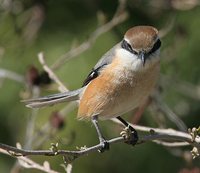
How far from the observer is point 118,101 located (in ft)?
11.0

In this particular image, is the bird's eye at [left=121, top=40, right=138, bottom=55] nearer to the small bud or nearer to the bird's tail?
the bird's tail

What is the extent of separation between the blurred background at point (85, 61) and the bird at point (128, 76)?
84 centimetres

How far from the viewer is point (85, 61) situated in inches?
192

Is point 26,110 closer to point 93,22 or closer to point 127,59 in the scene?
point 93,22

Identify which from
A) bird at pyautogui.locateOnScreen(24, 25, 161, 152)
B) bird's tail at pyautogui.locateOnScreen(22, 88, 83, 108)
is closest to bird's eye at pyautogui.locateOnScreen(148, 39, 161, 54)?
bird at pyautogui.locateOnScreen(24, 25, 161, 152)

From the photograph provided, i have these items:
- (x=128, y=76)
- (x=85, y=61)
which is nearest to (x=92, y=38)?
(x=128, y=76)

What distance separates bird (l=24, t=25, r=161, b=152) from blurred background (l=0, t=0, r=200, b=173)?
842mm

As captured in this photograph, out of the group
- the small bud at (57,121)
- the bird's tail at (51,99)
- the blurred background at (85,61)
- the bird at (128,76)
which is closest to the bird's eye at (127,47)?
the bird at (128,76)

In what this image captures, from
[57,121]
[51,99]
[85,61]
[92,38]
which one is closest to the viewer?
[51,99]

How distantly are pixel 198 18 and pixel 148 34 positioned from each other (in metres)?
2.14

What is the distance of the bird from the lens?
3.29m

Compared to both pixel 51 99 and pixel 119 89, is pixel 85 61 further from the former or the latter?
pixel 119 89

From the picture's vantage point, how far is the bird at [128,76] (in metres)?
3.29

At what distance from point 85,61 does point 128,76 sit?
1.58 m
